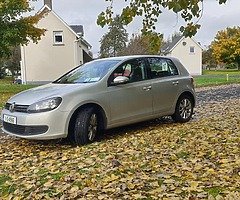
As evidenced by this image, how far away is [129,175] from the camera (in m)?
4.52

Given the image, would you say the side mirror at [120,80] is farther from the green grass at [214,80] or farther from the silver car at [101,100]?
the green grass at [214,80]

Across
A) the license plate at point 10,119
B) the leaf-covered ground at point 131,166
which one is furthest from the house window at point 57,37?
the license plate at point 10,119

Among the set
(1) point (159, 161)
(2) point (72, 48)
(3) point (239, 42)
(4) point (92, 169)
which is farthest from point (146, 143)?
(3) point (239, 42)

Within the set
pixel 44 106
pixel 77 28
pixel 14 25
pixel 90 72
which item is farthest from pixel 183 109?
pixel 77 28

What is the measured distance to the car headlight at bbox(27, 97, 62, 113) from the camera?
632 centimetres

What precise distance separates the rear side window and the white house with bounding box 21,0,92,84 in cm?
2491

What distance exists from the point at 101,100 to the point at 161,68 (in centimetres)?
224

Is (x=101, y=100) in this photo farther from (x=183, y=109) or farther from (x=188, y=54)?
(x=188, y=54)

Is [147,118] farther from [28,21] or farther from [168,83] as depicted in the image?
[28,21]

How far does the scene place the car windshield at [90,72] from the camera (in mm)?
7324

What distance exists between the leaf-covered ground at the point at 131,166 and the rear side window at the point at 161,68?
138 centimetres

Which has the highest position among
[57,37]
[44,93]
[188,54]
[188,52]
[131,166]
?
[57,37]

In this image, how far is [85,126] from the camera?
6.58 meters

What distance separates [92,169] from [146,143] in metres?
1.79
